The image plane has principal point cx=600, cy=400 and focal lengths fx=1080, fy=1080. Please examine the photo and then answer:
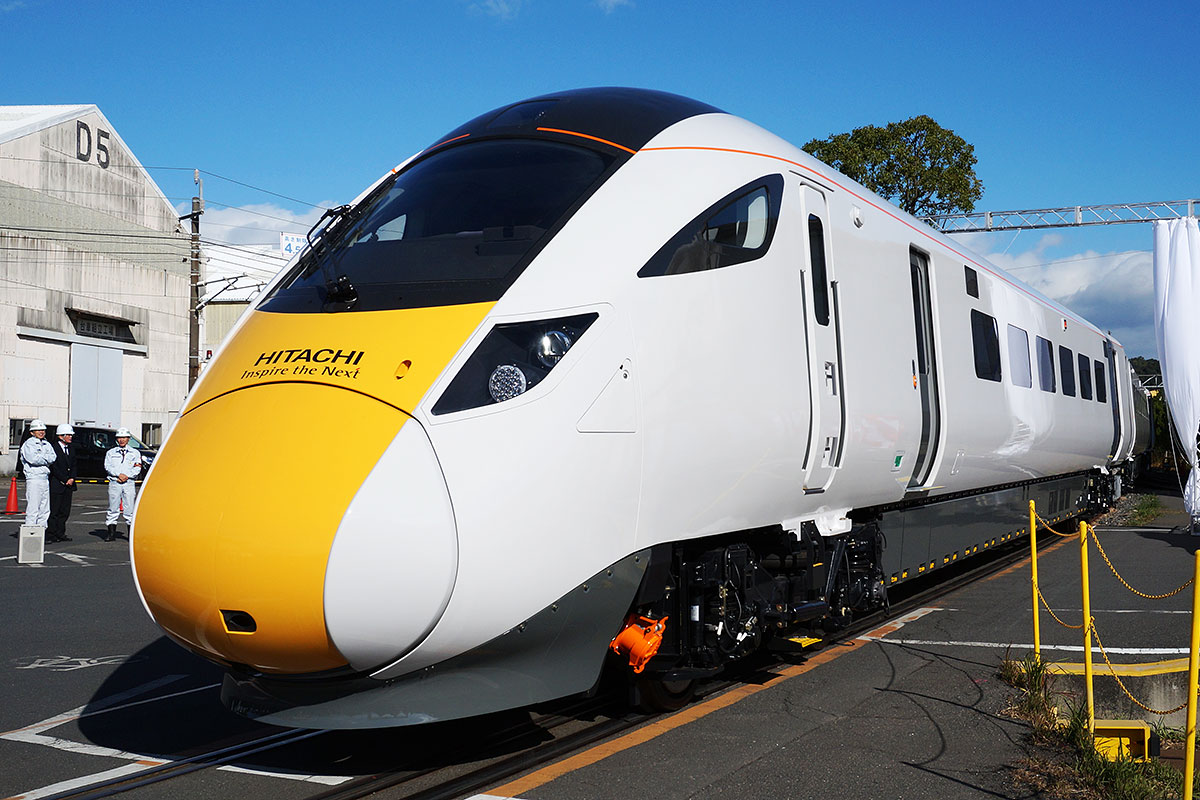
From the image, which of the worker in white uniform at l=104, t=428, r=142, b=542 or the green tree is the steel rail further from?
the green tree

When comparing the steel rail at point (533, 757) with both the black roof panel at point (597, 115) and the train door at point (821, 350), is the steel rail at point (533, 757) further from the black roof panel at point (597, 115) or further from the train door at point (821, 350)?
the black roof panel at point (597, 115)

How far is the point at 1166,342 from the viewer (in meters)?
15.6

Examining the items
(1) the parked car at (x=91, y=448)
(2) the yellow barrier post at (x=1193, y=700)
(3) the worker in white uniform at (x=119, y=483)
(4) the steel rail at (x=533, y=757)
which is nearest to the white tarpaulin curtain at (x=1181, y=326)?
(4) the steel rail at (x=533, y=757)

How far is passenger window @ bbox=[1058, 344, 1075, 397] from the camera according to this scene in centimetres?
1416

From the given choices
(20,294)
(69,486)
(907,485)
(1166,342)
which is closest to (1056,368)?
(1166,342)

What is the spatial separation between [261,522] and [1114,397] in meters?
18.2

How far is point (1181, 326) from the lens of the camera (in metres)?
15.4

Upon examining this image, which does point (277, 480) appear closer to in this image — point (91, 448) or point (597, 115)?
point (597, 115)

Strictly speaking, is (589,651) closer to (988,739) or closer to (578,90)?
(988,739)

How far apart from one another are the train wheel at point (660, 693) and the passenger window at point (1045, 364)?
26.6 ft

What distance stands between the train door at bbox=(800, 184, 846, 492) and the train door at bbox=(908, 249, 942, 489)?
5.58 ft

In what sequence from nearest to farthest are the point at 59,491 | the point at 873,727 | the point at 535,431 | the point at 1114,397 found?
the point at 535,431, the point at 873,727, the point at 59,491, the point at 1114,397

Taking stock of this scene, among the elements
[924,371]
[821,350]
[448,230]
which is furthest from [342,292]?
[924,371]

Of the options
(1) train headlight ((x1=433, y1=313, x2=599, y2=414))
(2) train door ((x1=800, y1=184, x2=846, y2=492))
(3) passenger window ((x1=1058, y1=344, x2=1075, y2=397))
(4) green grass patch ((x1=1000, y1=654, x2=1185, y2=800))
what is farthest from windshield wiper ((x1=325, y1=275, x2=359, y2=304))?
(3) passenger window ((x1=1058, y1=344, x2=1075, y2=397))
